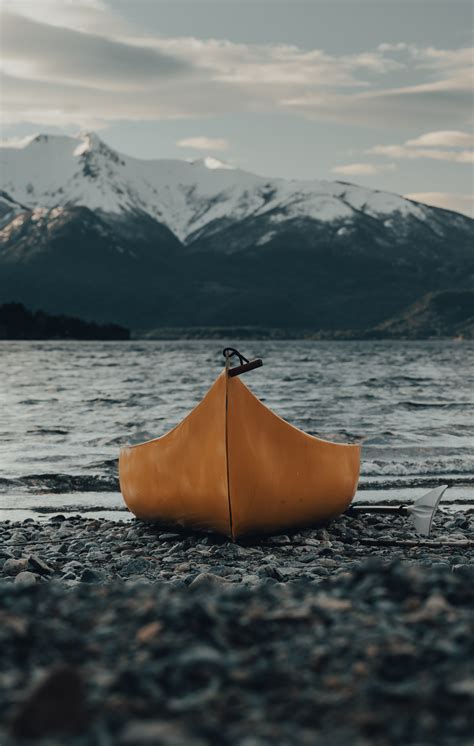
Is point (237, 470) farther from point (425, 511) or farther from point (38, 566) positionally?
point (425, 511)

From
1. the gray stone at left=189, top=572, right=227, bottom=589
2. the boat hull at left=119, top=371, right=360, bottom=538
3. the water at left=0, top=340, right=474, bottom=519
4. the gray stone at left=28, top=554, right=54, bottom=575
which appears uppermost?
the boat hull at left=119, top=371, right=360, bottom=538

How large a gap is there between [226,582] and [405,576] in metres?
4.08

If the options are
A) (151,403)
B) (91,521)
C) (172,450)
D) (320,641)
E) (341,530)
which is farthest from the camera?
(151,403)

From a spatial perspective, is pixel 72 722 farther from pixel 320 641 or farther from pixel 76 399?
pixel 76 399

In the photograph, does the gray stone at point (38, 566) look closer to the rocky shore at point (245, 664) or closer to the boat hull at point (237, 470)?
the boat hull at point (237, 470)

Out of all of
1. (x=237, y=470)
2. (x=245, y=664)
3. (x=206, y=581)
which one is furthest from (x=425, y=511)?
(x=245, y=664)

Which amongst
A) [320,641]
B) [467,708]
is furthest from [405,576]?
[467,708]

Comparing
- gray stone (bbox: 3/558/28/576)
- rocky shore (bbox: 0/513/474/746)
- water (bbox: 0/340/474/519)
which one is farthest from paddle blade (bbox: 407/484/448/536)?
rocky shore (bbox: 0/513/474/746)

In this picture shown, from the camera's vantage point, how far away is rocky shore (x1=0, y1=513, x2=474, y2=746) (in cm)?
430

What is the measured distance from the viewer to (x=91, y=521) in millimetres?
14891

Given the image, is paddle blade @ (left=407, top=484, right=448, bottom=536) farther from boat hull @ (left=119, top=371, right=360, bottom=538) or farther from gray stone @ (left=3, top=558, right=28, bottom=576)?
gray stone @ (left=3, top=558, right=28, bottom=576)

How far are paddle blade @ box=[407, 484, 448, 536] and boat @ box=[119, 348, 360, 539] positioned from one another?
136cm

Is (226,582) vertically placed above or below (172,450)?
below

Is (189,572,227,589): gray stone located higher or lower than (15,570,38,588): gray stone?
higher
